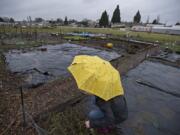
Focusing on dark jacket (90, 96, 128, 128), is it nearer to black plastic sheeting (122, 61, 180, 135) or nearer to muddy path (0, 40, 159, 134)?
black plastic sheeting (122, 61, 180, 135)

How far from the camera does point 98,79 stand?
227cm

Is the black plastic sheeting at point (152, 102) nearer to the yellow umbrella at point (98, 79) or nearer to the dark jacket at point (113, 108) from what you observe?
the dark jacket at point (113, 108)

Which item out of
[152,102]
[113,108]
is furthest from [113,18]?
[113,108]

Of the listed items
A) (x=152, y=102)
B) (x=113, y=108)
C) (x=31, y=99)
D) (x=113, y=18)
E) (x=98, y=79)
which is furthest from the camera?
(x=113, y=18)

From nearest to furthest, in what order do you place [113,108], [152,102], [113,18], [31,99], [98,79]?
[98,79] → [113,108] → [31,99] → [152,102] → [113,18]

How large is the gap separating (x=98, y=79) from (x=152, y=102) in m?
3.22

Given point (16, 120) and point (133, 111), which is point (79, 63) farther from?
point (133, 111)

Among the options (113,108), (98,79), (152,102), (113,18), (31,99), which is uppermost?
(113,18)

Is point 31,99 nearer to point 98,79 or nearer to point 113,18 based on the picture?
point 98,79

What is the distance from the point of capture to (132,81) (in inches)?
248

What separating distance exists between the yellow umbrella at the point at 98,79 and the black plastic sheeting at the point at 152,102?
5.49 ft

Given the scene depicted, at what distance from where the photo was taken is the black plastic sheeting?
3.65 meters

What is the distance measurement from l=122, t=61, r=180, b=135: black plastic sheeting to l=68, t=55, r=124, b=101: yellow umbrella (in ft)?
5.49

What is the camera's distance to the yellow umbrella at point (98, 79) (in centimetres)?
221
